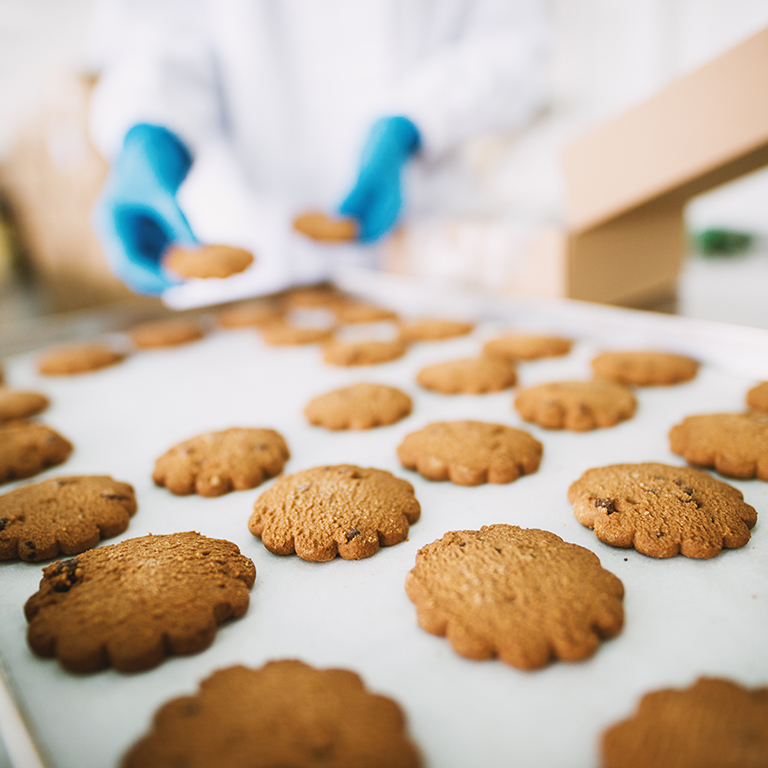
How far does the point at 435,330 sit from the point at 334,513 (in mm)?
874

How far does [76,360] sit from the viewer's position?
1.50m

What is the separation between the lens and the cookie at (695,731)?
0.43 metres

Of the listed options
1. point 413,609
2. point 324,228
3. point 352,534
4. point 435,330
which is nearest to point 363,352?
point 435,330

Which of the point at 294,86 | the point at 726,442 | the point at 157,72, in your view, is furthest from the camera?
the point at 294,86

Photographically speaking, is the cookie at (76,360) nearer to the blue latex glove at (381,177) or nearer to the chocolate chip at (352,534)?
the blue latex glove at (381,177)

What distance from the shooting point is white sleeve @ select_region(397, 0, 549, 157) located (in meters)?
1.73

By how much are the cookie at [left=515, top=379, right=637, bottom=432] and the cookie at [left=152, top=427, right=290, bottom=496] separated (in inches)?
18.2

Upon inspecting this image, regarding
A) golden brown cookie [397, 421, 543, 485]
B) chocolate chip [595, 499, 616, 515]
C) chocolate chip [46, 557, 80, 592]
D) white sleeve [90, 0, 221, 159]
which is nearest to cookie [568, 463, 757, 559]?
chocolate chip [595, 499, 616, 515]

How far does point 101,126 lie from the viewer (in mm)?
1818

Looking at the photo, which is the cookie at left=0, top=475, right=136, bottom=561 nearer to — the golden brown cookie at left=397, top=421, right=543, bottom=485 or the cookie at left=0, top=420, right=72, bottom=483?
the cookie at left=0, top=420, right=72, bottom=483

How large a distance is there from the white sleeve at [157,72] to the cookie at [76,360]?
0.67 m

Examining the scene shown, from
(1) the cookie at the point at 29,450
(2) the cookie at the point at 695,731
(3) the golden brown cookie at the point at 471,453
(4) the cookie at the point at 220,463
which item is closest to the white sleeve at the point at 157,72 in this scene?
(1) the cookie at the point at 29,450

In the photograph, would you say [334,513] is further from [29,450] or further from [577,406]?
[29,450]

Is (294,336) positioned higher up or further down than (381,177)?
further down
